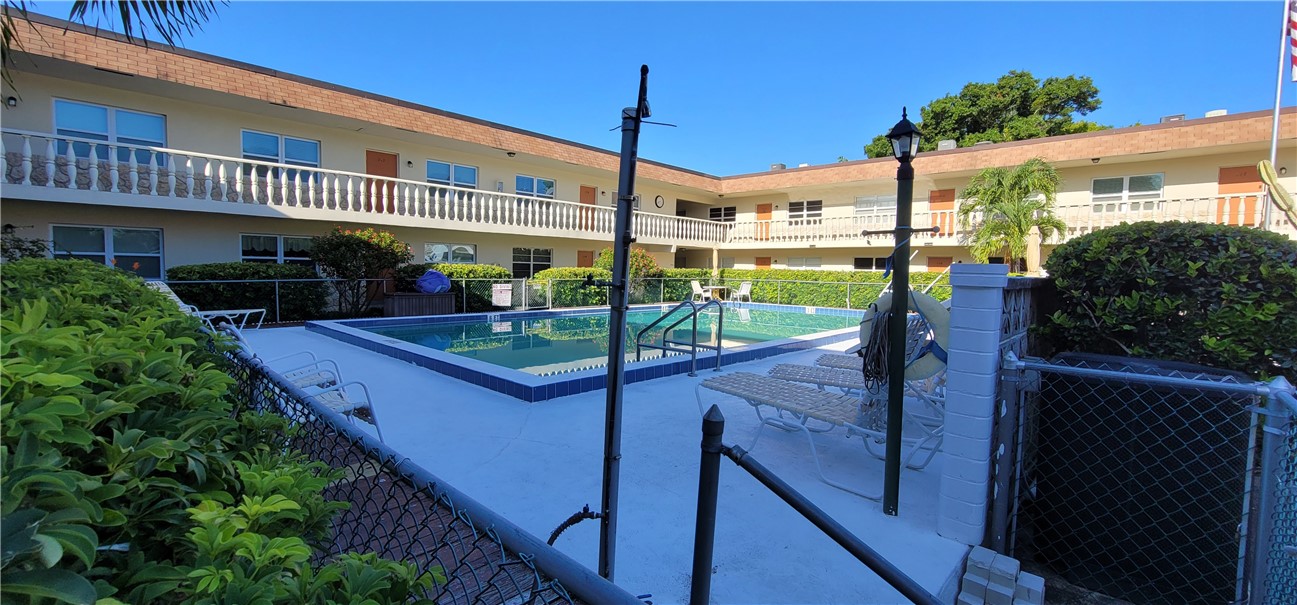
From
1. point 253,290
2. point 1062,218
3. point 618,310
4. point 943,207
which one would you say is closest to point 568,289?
point 253,290

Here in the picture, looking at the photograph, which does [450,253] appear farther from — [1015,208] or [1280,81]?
[1280,81]

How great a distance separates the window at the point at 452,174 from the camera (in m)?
17.2

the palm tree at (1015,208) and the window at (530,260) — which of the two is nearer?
the palm tree at (1015,208)

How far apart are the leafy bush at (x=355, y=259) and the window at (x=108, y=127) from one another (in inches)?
142

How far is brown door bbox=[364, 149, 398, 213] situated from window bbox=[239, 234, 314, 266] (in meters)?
1.98

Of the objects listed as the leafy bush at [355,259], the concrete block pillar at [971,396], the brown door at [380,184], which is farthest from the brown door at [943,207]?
the concrete block pillar at [971,396]

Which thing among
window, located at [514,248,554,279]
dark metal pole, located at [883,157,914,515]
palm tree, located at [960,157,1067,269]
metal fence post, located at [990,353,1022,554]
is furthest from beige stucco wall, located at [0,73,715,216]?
metal fence post, located at [990,353,1022,554]

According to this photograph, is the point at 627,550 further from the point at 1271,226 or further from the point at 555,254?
the point at 1271,226

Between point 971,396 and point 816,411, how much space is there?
3.79ft

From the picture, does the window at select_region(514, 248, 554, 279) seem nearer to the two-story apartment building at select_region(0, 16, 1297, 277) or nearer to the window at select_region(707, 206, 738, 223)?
the two-story apartment building at select_region(0, 16, 1297, 277)

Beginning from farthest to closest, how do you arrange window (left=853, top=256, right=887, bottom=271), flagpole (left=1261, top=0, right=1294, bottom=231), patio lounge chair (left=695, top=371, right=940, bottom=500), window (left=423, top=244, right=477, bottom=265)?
window (left=853, top=256, right=887, bottom=271) < window (left=423, top=244, right=477, bottom=265) < flagpole (left=1261, top=0, right=1294, bottom=231) < patio lounge chair (left=695, top=371, right=940, bottom=500)

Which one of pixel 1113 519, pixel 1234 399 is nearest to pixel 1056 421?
pixel 1113 519

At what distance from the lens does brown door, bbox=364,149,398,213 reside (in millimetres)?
14305

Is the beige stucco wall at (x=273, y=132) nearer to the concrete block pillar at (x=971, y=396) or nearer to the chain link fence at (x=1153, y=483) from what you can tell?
the concrete block pillar at (x=971, y=396)
